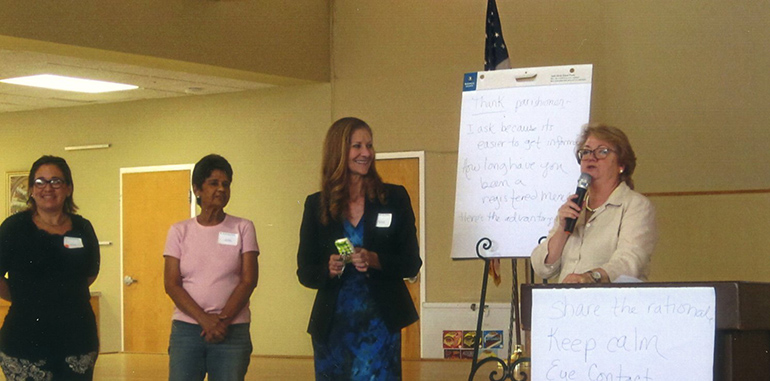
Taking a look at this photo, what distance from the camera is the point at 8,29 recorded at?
6.20 meters

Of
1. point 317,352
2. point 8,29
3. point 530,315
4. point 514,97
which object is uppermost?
point 8,29

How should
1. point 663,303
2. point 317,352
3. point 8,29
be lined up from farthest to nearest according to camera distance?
point 8,29, point 317,352, point 663,303

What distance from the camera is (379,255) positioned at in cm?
336

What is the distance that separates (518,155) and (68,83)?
585 centimetres

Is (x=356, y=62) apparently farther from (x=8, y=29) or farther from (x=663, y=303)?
(x=663, y=303)

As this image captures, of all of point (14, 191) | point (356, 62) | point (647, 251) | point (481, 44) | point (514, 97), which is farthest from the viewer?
point (14, 191)

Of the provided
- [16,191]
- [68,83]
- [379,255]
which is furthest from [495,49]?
[16,191]

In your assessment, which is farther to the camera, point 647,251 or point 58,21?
point 58,21

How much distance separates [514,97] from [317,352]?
168cm

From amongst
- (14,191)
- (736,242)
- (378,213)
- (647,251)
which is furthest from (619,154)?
(14,191)

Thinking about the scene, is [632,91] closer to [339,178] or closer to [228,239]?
[228,239]

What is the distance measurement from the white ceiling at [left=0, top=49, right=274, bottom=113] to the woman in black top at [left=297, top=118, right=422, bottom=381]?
449cm

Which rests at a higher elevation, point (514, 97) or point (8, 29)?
point (8, 29)

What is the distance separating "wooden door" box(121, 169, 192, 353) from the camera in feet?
31.8
